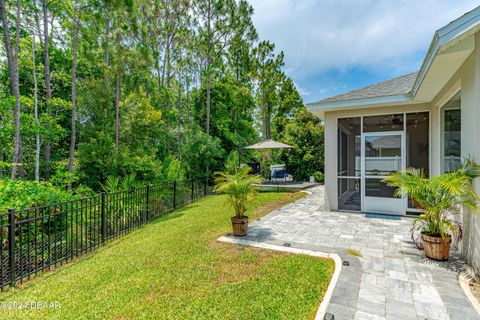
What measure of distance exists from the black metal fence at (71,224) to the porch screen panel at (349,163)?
600cm

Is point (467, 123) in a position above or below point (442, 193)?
above

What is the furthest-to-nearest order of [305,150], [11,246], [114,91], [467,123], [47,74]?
[305,150] → [114,91] → [47,74] → [467,123] → [11,246]

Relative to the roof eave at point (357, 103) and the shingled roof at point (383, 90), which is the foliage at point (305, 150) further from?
the roof eave at point (357, 103)

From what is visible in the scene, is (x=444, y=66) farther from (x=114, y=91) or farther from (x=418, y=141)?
(x=114, y=91)

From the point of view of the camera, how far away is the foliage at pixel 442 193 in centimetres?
337

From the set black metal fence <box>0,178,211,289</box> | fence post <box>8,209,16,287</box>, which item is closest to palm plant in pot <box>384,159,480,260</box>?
black metal fence <box>0,178,211,289</box>

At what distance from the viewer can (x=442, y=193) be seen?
3.63m

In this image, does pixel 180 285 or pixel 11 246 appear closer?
pixel 180 285

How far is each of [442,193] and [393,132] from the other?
11.7ft

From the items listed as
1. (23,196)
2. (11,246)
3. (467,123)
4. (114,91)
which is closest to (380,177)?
(467,123)

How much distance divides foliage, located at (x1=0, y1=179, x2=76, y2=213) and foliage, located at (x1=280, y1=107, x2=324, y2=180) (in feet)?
40.6

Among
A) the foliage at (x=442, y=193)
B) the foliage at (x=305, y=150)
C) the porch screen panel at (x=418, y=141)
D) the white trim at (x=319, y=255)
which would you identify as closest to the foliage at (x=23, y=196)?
the white trim at (x=319, y=255)

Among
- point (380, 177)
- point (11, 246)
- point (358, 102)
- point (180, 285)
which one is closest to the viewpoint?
point (180, 285)

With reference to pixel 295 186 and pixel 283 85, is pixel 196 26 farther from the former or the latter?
pixel 295 186
